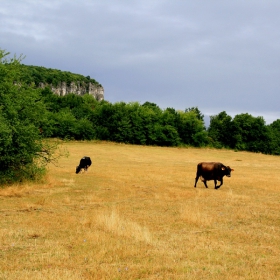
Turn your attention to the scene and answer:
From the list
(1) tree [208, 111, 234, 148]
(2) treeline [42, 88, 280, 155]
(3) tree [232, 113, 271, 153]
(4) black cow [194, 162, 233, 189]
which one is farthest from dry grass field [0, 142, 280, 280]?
(1) tree [208, 111, 234, 148]

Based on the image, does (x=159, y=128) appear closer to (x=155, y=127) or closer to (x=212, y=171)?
(x=155, y=127)

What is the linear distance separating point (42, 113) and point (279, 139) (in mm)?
80825

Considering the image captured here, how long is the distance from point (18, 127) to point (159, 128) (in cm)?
6193

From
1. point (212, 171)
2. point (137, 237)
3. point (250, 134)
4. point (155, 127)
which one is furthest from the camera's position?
point (250, 134)

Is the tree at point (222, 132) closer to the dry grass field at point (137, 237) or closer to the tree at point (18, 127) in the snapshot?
the tree at point (18, 127)

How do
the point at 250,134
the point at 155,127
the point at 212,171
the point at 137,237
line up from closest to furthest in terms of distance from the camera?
the point at 137,237 < the point at 212,171 < the point at 155,127 < the point at 250,134

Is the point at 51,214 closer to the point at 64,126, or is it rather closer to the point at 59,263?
the point at 59,263

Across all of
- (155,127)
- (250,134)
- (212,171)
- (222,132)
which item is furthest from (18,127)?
(250,134)

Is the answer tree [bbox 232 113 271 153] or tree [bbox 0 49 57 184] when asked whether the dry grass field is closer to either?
tree [bbox 0 49 57 184]

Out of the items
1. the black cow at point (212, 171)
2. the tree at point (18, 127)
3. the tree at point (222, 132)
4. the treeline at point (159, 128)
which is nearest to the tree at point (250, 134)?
the treeline at point (159, 128)

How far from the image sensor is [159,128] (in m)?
81.8

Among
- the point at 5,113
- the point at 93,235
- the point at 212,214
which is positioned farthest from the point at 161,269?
the point at 5,113

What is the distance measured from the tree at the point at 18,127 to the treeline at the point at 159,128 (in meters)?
51.1

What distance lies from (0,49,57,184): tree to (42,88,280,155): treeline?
51.1 meters
